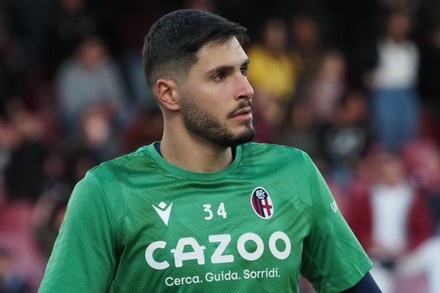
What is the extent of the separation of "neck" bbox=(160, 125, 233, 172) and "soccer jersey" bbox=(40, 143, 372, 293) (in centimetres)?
4

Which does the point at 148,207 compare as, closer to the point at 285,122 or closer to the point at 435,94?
the point at 285,122

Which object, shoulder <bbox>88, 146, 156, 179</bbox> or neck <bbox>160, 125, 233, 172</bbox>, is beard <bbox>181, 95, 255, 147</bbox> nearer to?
neck <bbox>160, 125, 233, 172</bbox>

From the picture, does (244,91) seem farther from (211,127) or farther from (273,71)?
(273,71)

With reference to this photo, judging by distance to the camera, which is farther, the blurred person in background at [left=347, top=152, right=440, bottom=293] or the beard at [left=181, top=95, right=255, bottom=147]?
the blurred person in background at [left=347, top=152, right=440, bottom=293]

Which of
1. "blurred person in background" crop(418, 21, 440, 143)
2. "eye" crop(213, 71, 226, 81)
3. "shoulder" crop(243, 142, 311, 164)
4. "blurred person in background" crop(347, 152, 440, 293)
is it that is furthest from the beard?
"blurred person in background" crop(418, 21, 440, 143)

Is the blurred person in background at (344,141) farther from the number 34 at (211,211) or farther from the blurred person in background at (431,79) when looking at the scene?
the number 34 at (211,211)

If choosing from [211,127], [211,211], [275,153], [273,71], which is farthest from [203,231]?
[273,71]

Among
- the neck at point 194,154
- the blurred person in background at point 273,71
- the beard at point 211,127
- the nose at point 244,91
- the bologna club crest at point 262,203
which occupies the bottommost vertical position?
the blurred person in background at point 273,71

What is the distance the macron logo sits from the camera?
399 centimetres

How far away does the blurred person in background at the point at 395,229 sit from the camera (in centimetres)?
1033

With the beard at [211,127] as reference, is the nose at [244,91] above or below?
above

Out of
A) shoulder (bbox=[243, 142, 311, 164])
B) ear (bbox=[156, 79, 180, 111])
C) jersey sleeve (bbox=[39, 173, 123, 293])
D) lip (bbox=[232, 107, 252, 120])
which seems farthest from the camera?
shoulder (bbox=[243, 142, 311, 164])

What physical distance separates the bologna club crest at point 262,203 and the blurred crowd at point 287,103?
20.1 feet

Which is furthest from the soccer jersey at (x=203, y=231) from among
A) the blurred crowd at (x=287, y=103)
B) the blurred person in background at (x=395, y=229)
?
the blurred person in background at (x=395, y=229)
